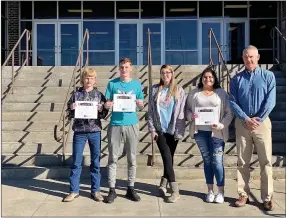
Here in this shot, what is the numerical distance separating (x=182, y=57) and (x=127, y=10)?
3173 millimetres

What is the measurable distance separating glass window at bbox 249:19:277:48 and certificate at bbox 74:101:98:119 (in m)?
14.2

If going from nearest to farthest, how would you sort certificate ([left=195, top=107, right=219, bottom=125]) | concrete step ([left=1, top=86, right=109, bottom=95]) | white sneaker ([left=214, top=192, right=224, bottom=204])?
certificate ([left=195, top=107, right=219, bottom=125]) → white sneaker ([left=214, top=192, right=224, bottom=204]) → concrete step ([left=1, top=86, right=109, bottom=95])

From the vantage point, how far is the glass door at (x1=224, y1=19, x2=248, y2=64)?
18644 mm

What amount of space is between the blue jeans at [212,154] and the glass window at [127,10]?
1361 cm

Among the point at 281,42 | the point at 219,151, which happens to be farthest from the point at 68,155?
the point at 281,42

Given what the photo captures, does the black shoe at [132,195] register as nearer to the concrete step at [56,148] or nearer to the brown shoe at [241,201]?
the brown shoe at [241,201]

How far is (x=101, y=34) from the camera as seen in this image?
18750 millimetres

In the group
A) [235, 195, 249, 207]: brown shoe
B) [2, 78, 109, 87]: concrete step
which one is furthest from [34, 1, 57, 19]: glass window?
[235, 195, 249, 207]: brown shoe

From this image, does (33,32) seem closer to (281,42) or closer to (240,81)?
(281,42)

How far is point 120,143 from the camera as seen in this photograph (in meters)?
6.03

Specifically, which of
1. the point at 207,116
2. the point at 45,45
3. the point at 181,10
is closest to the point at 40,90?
the point at 207,116

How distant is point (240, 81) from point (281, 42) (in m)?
11.7

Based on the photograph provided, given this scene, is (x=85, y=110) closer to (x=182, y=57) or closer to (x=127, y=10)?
(x=182, y=57)

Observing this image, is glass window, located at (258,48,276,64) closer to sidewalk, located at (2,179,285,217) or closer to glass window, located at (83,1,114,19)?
glass window, located at (83,1,114,19)
